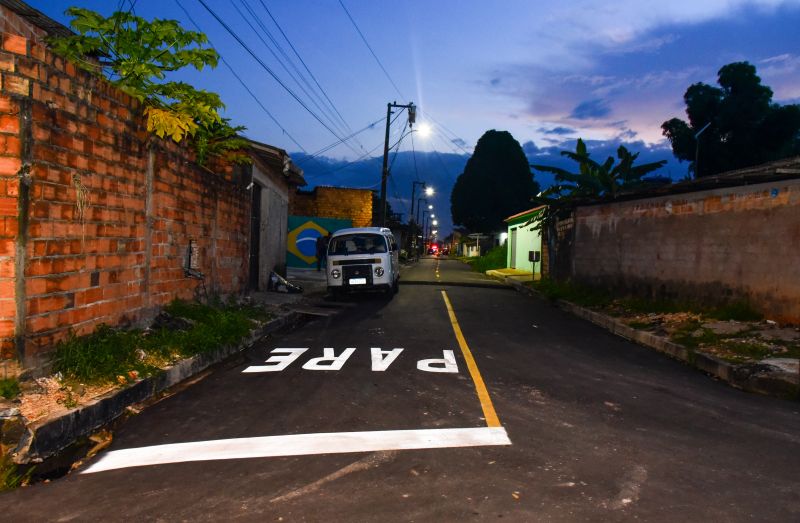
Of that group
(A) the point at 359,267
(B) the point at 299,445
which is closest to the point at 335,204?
(A) the point at 359,267

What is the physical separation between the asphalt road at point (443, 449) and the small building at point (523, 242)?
22031mm

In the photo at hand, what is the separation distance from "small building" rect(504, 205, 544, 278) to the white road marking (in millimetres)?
23968

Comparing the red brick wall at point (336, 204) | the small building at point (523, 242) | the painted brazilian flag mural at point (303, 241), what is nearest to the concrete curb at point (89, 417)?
the painted brazilian flag mural at point (303, 241)

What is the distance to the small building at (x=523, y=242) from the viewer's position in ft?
99.2

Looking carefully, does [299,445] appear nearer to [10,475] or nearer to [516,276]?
[10,475]

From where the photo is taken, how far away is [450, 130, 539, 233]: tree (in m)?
69.4

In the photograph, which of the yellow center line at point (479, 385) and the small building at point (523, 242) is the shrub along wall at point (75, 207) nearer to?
the yellow center line at point (479, 385)

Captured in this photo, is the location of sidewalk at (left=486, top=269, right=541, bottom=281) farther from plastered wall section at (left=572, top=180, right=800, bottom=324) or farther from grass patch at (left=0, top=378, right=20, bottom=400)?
grass patch at (left=0, top=378, right=20, bottom=400)

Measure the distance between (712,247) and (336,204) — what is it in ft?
94.1

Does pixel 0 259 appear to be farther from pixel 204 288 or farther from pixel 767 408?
pixel 767 408

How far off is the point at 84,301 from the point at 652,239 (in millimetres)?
12213

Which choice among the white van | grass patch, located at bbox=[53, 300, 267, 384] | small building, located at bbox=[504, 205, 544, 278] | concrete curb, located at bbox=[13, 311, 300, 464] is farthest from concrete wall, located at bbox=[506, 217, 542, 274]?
concrete curb, located at bbox=[13, 311, 300, 464]

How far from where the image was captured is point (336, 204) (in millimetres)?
37688

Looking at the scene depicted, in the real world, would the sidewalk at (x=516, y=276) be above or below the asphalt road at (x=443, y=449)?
above
